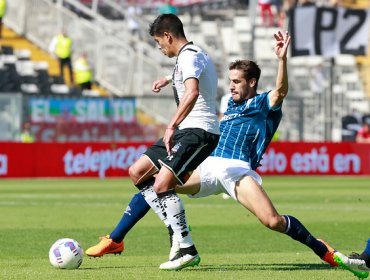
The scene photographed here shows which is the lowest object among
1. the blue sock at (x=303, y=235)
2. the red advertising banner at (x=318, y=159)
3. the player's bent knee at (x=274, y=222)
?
the red advertising banner at (x=318, y=159)

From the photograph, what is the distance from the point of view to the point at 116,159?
102 ft

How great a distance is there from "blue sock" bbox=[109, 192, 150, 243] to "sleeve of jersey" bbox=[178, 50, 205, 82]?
61.8 inches

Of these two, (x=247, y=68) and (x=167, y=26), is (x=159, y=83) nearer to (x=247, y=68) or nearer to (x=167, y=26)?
(x=247, y=68)

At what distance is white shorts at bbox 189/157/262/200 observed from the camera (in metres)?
9.95

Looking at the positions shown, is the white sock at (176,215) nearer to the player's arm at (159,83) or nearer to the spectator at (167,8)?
the player's arm at (159,83)

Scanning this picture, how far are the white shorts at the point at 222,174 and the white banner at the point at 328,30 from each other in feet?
74.5

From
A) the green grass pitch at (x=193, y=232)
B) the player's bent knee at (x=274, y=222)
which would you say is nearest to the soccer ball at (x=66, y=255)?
the green grass pitch at (x=193, y=232)

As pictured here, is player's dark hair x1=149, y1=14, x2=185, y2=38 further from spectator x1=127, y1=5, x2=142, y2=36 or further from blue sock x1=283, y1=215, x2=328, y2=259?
spectator x1=127, y1=5, x2=142, y2=36

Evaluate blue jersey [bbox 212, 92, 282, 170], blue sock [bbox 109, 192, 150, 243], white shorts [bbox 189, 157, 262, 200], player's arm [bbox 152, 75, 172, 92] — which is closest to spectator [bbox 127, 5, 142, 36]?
player's arm [bbox 152, 75, 172, 92]

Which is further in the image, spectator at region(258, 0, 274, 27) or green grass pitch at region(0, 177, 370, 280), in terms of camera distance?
spectator at region(258, 0, 274, 27)

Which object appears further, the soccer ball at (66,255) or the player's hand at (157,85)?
the player's hand at (157,85)

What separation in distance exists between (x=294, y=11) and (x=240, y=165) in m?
23.3

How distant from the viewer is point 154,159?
1012cm

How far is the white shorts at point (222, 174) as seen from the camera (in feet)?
32.7
